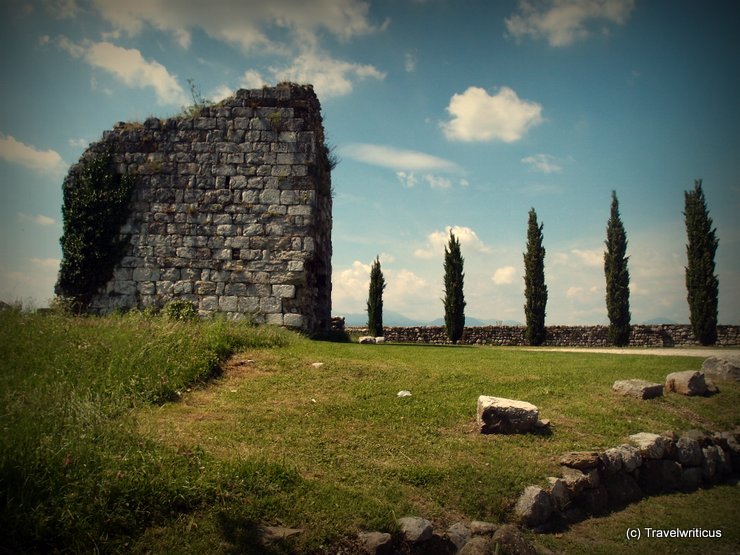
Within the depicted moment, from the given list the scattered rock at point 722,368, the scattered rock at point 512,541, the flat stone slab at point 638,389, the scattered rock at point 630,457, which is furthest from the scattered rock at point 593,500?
→ the scattered rock at point 722,368

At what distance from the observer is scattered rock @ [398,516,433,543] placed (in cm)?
464

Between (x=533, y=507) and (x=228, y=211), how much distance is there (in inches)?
467

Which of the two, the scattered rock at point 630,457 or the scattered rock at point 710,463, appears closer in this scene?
the scattered rock at point 630,457

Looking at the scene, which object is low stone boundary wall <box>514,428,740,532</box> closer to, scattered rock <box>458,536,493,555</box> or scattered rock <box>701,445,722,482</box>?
scattered rock <box>701,445,722,482</box>

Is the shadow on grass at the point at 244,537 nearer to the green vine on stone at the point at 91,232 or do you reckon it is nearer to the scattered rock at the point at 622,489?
the scattered rock at the point at 622,489

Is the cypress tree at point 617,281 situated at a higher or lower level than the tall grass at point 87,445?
higher

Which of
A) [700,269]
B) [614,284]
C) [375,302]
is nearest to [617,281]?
[614,284]

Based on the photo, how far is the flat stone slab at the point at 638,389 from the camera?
888 cm

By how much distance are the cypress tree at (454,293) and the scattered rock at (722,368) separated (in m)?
18.4

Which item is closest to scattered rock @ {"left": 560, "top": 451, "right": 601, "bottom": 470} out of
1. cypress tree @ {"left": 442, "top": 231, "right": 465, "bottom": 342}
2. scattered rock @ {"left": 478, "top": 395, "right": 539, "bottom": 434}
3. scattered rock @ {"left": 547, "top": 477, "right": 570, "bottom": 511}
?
scattered rock @ {"left": 547, "top": 477, "right": 570, "bottom": 511}

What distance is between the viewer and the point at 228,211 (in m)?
14.6

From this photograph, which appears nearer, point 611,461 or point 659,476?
point 611,461

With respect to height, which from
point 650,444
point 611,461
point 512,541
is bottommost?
point 512,541

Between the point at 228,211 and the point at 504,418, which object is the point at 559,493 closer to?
the point at 504,418
